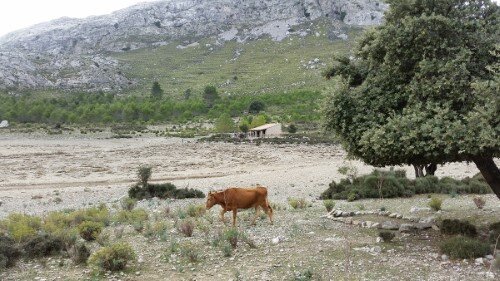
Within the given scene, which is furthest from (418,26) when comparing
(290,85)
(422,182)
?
(290,85)

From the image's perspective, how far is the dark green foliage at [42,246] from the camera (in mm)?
14516

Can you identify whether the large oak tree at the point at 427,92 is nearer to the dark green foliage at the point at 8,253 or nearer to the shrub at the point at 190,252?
the shrub at the point at 190,252

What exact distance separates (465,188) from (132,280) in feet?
80.5

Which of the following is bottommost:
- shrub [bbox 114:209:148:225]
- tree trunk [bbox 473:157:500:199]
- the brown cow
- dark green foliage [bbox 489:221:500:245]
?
shrub [bbox 114:209:148:225]

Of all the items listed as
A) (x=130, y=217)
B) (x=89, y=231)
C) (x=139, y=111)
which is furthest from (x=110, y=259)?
(x=139, y=111)

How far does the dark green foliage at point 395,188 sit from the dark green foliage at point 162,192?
29.7ft

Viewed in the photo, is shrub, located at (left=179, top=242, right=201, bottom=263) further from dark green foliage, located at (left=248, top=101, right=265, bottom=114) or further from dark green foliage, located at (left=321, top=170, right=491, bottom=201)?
dark green foliage, located at (left=248, top=101, right=265, bottom=114)


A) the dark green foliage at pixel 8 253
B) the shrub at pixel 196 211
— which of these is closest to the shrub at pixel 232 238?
the shrub at pixel 196 211

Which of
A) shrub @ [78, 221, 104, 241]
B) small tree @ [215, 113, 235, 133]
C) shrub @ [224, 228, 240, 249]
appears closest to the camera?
shrub @ [224, 228, 240, 249]

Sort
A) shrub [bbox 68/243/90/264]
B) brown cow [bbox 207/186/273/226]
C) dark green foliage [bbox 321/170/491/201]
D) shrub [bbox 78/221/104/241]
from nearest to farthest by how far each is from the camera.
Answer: shrub [bbox 68/243/90/264] → shrub [bbox 78/221/104/241] → brown cow [bbox 207/186/273/226] → dark green foliage [bbox 321/170/491/201]

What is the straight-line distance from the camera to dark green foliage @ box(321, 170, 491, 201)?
28.5 metres

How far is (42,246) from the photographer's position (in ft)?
47.9

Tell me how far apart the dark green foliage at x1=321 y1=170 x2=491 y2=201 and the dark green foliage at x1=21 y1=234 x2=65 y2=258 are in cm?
1756

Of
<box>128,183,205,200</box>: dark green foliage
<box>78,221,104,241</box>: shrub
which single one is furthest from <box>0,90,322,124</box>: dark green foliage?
<box>78,221,104,241</box>: shrub
